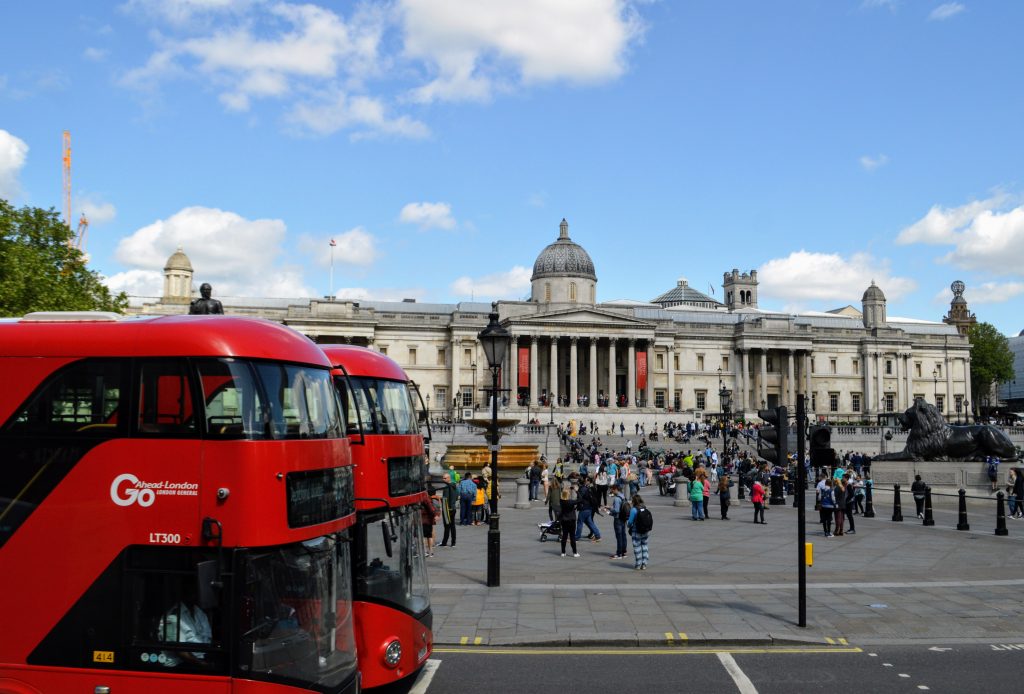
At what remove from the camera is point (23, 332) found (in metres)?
8.17

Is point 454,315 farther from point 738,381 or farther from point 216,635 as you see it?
point 216,635

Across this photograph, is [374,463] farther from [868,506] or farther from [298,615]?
[868,506]

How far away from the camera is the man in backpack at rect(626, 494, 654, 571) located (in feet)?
59.6

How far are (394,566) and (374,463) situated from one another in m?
1.30

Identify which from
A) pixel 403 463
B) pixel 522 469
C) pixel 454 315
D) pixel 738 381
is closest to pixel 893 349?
pixel 738 381

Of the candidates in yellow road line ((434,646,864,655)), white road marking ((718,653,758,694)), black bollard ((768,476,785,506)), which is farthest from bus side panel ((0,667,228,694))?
black bollard ((768,476,785,506))

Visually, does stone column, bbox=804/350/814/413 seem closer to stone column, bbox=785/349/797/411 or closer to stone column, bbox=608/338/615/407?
stone column, bbox=785/349/797/411

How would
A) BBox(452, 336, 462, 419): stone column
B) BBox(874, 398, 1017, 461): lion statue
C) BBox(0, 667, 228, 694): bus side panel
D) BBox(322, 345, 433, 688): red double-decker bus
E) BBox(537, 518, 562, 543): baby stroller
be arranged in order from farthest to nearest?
BBox(452, 336, 462, 419): stone column
BBox(874, 398, 1017, 461): lion statue
BBox(537, 518, 562, 543): baby stroller
BBox(322, 345, 433, 688): red double-decker bus
BBox(0, 667, 228, 694): bus side panel

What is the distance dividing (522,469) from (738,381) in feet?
194

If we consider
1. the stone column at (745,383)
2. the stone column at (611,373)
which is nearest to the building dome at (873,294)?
the stone column at (745,383)

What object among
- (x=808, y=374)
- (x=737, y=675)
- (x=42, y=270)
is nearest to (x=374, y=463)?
(x=737, y=675)

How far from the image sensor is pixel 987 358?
4998 inches

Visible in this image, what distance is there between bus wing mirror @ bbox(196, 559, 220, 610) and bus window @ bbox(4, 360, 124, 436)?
1572mm

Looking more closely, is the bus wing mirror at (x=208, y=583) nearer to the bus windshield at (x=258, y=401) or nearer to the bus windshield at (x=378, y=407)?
the bus windshield at (x=258, y=401)
